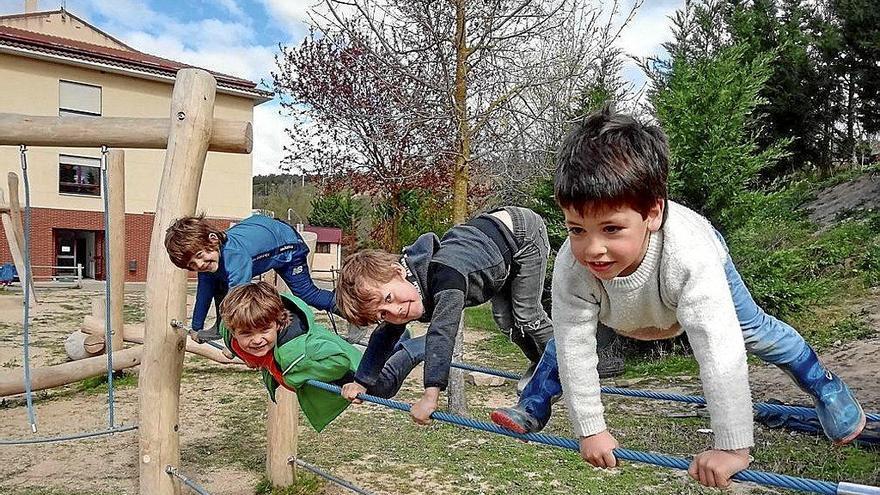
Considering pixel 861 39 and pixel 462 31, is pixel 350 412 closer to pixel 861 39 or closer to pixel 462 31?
pixel 462 31

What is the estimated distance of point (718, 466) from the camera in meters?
1.48

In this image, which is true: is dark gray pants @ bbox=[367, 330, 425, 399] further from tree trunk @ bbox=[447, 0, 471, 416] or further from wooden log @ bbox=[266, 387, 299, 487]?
tree trunk @ bbox=[447, 0, 471, 416]

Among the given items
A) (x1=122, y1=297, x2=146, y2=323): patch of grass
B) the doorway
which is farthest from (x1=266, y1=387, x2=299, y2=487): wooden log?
the doorway

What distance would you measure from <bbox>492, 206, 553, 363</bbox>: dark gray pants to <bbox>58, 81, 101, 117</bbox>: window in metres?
18.3

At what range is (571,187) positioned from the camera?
156 cm

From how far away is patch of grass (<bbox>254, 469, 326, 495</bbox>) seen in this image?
4277 mm

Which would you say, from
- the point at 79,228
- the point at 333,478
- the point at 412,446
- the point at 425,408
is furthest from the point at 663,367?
the point at 79,228

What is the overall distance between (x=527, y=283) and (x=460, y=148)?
3.14 m

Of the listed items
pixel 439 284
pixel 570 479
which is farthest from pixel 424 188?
pixel 439 284

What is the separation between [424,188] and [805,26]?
420 inches

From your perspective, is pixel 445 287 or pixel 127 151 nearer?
pixel 445 287

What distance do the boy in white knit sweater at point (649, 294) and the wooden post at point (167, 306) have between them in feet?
6.75

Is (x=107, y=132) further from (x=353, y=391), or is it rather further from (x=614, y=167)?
(x=614, y=167)

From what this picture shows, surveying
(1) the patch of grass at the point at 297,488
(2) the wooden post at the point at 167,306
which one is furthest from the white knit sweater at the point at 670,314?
(1) the patch of grass at the point at 297,488
